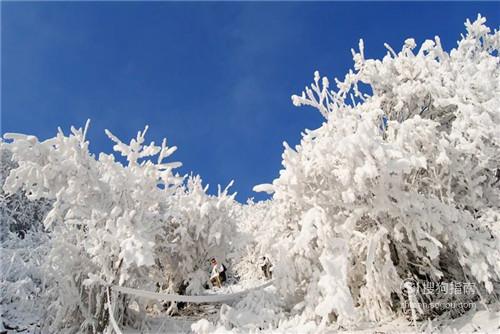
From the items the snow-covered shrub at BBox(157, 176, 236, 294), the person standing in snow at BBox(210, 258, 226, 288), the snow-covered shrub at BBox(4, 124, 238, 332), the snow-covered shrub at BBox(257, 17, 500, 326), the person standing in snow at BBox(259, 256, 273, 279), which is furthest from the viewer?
the person standing in snow at BBox(259, 256, 273, 279)

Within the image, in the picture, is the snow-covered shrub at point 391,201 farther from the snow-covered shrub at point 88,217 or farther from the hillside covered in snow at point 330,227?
the snow-covered shrub at point 88,217

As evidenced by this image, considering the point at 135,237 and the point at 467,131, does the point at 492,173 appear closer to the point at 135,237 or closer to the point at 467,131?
the point at 467,131

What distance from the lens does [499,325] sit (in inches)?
245

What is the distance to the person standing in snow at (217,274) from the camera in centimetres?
1187

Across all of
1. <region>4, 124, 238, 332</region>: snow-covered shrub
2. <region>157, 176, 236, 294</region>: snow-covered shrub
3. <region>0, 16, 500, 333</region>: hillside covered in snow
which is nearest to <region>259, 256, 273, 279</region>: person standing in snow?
<region>157, 176, 236, 294</region>: snow-covered shrub

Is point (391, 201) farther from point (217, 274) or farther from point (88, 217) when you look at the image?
point (217, 274)

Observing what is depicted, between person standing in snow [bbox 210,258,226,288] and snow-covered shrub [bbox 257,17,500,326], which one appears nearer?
snow-covered shrub [bbox 257,17,500,326]

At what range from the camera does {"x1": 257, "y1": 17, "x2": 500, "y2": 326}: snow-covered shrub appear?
22.1ft

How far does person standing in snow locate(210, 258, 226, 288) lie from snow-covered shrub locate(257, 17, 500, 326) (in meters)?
3.45

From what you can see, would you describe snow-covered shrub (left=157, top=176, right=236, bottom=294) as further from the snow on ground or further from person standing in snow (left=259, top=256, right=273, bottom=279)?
person standing in snow (left=259, top=256, right=273, bottom=279)

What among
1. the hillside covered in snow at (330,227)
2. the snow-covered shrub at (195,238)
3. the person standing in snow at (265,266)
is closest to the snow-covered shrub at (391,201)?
the hillside covered in snow at (330,227)

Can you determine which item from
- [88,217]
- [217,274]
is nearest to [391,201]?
[88,217]

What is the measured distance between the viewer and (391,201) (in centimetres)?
715

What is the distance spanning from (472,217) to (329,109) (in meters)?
3.71
